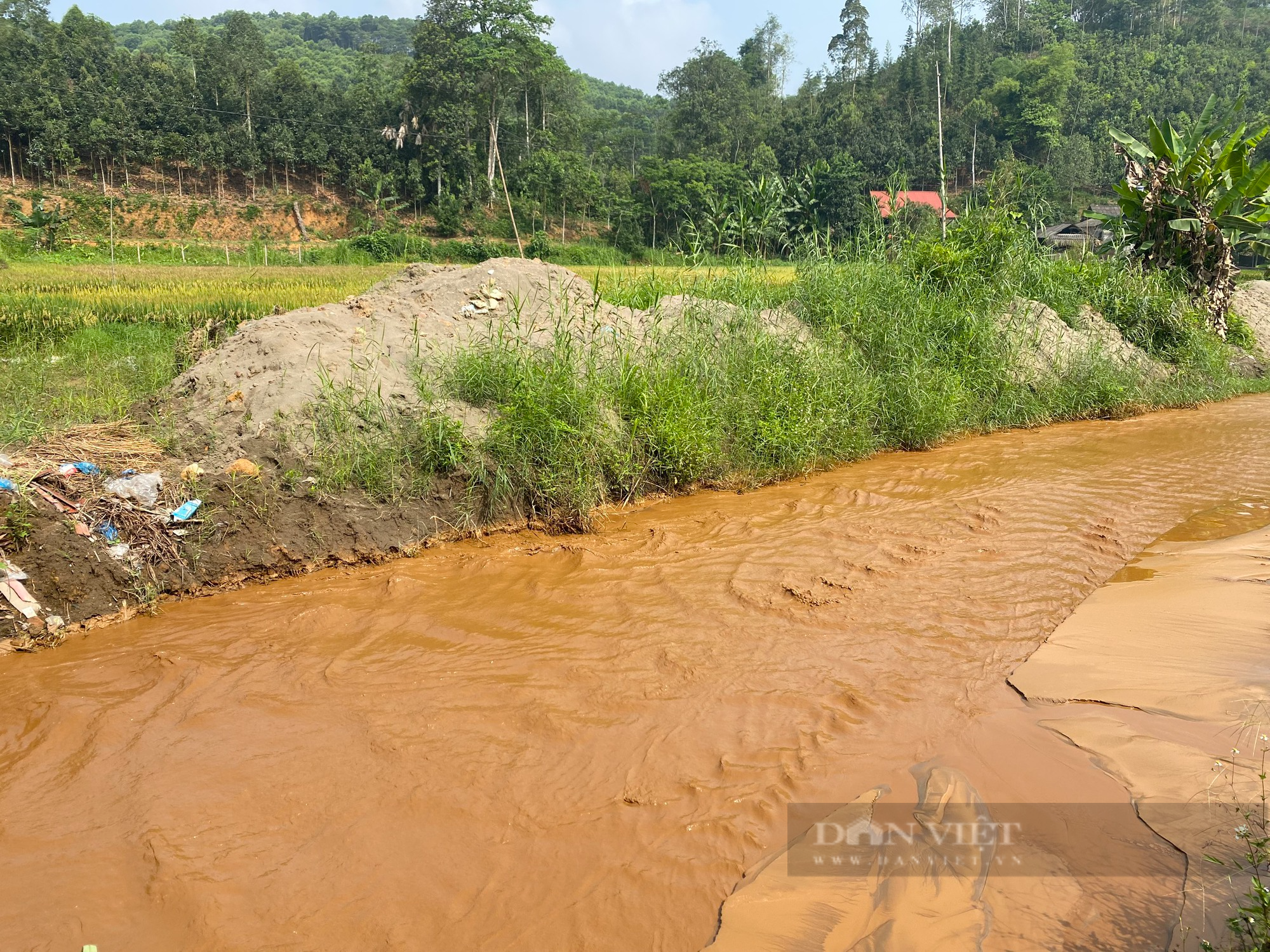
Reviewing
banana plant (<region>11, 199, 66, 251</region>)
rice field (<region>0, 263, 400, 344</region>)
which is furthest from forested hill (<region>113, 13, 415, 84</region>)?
rice field (<region>0, 263, 400, 344</region>)

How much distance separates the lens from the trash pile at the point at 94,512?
3898 mm

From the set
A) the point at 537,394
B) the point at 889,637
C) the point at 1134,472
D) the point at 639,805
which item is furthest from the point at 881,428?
the point at 639,805

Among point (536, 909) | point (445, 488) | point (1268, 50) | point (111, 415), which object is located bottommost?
point (536, 909)

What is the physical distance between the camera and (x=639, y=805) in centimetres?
272

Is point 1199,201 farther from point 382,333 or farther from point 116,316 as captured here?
point 116,316

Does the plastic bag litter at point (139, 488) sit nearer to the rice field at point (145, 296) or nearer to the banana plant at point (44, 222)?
the rice field at point (145, 296)

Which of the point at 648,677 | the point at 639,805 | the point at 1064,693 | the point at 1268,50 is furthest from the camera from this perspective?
the point at 1268,50

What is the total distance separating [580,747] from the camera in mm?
3031

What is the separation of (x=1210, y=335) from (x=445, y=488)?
1014cm

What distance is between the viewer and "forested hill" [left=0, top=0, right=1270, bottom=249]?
117 ft

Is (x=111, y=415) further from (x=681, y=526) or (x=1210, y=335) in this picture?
(x=1210, y=335)

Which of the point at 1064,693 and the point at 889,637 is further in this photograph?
the point at 889,637

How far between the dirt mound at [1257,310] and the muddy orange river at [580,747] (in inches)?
350

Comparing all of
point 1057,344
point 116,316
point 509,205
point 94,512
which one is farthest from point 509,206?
point 94,512
